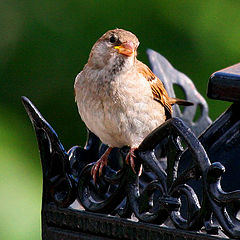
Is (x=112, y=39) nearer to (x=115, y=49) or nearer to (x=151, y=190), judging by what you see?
(x=115, y=49)

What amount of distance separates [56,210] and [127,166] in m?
0.25

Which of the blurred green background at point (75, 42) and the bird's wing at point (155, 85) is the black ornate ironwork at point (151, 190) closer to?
the bird's wing at point (155, 85)

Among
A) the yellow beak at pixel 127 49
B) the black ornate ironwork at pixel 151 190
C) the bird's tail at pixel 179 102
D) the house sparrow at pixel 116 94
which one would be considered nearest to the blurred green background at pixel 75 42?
the bird's tail at pixel 179 102

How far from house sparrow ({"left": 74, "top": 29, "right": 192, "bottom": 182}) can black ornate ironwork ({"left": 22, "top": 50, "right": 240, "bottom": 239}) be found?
325mm

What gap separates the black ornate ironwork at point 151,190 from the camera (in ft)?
5.03

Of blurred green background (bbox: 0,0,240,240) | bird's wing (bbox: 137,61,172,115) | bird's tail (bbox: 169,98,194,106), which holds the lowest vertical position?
blurred green background (bbox: 0,0,240,240)

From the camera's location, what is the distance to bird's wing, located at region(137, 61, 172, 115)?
2.61 m

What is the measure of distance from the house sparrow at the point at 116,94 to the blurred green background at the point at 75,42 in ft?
4.28

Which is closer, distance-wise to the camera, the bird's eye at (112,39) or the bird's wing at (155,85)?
the bird's eye at (112,39)

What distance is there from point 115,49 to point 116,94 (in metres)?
0.13

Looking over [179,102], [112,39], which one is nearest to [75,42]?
[179,102]

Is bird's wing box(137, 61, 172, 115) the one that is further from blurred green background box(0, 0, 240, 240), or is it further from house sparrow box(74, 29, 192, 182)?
blurred green background box(0, 0, 240, 240)

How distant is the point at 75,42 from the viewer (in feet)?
13.1

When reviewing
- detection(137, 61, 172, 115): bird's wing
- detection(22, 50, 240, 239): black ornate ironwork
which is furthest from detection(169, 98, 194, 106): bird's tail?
detection(22, 50, 240, 239): black ornate ironwork
